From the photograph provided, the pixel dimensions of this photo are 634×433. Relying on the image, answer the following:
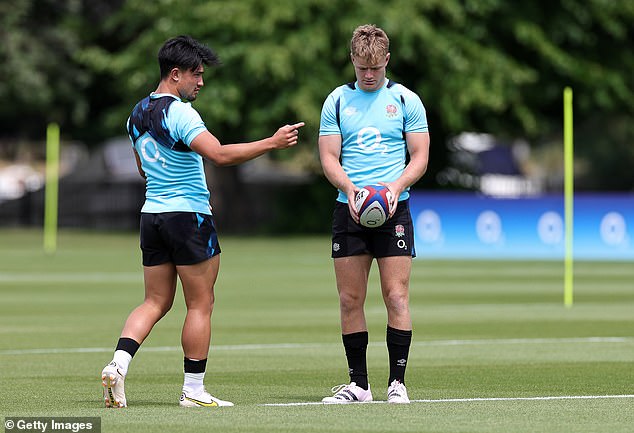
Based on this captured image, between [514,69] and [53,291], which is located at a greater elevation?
[514,69]

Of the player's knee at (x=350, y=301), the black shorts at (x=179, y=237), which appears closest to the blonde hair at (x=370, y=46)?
the black shorts at (x=179, y=237)

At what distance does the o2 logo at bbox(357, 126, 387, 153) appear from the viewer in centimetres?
950

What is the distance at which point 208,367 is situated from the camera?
11.8m

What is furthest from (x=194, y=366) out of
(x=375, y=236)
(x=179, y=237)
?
(x=375, y=236)

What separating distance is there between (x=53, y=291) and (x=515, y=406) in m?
13.3

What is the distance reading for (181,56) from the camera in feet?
30.5

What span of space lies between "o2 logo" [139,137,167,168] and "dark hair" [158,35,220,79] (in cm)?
42

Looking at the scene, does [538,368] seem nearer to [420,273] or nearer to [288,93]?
[420,273]

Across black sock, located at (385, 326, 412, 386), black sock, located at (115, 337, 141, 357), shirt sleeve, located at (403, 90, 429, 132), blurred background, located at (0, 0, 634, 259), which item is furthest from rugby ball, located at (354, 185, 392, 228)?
blurred background, located at (0, 0, 634, 259)

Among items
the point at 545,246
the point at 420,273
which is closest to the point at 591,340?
the point at 420,273

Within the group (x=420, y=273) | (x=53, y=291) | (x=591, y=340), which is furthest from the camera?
(x=420, y=273)

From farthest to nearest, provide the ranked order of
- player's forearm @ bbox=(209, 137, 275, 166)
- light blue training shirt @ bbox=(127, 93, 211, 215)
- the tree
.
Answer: the tree < light blue training shirt @ bbox=(127, 93, 211, 215) < player's forearm @ bbox=(209, 137, 275, 166)

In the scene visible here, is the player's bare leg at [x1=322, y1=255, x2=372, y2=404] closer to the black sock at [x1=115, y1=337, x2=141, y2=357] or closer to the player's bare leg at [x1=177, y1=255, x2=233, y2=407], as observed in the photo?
the player's bare leg at [x1=177, y1=255, x2=233, y2=407]

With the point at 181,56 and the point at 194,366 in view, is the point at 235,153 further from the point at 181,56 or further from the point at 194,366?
the point at 194,366
